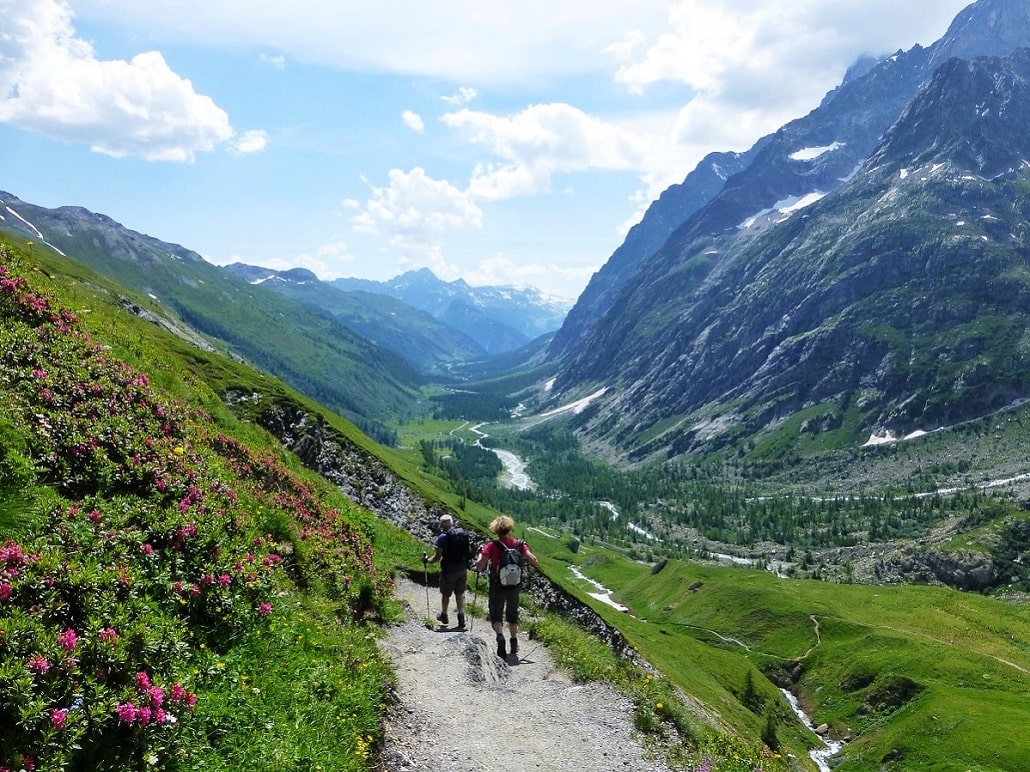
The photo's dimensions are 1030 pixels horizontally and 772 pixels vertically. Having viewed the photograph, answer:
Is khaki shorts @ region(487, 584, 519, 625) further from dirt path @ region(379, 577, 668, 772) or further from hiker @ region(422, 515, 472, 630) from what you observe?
hiker @ region(422, 515, 472, 630)

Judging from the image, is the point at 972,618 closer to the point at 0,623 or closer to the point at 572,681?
the point at 572,681

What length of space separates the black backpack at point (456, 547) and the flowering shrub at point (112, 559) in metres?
3.51

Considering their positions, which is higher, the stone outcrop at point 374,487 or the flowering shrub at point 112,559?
the flowering shrub at point 112,559

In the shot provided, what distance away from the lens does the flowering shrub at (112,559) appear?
28.7ft

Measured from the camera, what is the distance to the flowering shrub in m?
8.75

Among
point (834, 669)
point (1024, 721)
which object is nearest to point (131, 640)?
point (1024, 721)

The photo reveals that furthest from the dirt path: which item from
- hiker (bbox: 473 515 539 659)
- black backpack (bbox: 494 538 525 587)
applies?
black backpack (bbox: 494 538 525 587)

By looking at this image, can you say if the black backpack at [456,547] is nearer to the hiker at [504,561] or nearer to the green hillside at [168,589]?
the hiker at [504,561]

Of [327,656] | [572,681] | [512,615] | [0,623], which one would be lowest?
[572,681]

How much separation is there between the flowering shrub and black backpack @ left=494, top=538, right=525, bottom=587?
5857 millimetres

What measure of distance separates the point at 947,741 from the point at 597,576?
324 feet

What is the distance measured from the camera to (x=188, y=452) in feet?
60.9

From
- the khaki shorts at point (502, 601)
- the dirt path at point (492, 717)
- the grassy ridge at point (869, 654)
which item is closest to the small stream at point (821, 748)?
the grassy ridge at point (869, 654)

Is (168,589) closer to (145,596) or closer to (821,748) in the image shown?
(145,596)
